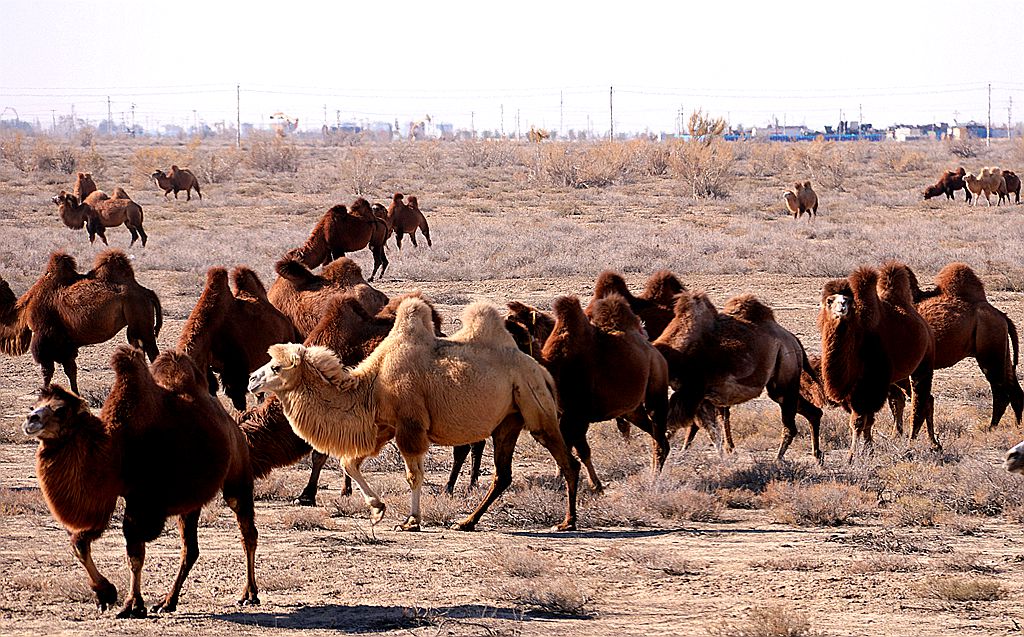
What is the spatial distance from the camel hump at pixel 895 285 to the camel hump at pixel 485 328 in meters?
4.41

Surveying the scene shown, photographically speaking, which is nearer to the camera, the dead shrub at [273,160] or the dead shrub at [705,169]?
the dead shrub at [705,169]

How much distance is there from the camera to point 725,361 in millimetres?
10938

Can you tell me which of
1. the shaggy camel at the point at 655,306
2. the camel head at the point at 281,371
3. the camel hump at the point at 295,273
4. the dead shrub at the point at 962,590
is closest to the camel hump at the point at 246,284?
the camel hump at the point at 295,273

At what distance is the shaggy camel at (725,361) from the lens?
10.9 metres

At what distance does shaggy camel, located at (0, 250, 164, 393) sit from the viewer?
13.6 meters

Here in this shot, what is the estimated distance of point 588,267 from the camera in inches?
995

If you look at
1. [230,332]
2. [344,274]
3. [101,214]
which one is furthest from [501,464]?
[101,214]

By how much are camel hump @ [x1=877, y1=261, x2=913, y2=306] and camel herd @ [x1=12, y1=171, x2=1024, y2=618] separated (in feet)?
0.04

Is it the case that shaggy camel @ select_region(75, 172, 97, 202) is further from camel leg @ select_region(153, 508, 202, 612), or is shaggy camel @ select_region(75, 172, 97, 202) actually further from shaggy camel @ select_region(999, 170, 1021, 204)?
camel leg @ select_region(153, 508, 202, 612)

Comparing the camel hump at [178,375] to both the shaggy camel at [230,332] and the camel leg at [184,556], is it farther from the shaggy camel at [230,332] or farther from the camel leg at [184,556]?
the shaggy camel at [230,332]

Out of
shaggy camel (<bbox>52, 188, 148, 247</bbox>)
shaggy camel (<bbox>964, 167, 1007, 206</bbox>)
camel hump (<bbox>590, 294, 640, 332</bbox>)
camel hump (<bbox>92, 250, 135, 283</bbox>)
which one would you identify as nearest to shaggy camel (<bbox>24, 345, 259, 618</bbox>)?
camel hump (<bbox>590, 294, 640, 332</bbox>)

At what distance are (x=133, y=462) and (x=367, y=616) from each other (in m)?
1.43

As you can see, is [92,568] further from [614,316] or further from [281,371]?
[614,316]

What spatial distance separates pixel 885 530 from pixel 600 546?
197 centimetres
